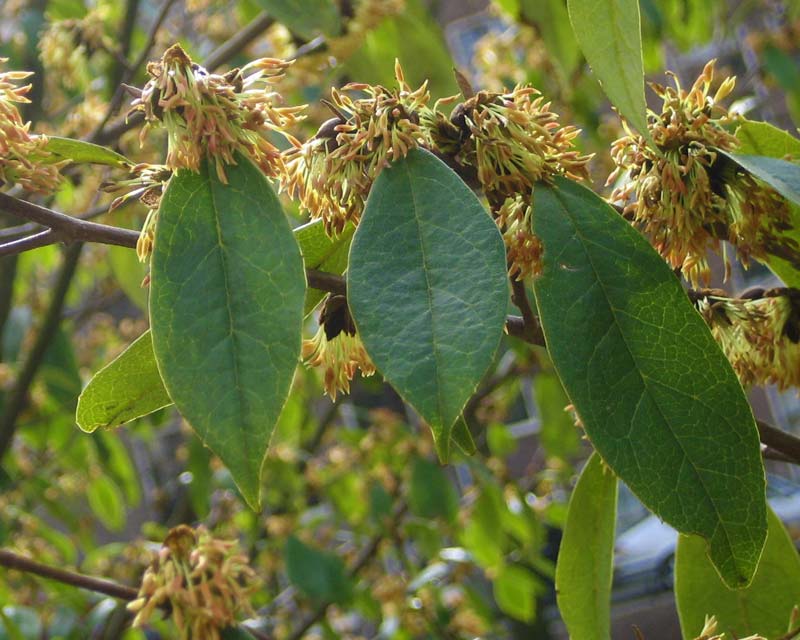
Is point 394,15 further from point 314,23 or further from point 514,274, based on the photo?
point 514,274

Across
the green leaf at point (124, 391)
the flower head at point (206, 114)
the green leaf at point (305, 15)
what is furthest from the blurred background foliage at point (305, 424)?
the flower head at point (206, 114)

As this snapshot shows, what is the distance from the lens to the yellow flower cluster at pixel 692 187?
0.57m

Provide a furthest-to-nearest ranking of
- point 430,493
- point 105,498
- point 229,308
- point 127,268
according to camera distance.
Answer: point 105,498 → point 430,493 → point 127,268 → point 229,308

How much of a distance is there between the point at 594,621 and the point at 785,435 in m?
0.16

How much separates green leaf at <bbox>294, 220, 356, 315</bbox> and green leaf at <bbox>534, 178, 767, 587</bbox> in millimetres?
132

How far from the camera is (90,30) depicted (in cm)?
177

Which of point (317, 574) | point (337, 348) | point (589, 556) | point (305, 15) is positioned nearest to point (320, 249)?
point (337, 348)

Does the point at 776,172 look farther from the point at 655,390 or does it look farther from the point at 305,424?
the point at 305,424

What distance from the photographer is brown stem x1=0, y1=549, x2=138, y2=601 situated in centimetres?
78

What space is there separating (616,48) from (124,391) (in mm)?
323

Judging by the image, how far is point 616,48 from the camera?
52 cm

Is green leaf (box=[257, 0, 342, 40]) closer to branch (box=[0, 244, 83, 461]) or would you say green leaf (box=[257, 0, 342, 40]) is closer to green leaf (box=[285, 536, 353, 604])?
branch (box=[0, 244, 83, 461])

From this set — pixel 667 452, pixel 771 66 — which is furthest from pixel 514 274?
pixel 771 66

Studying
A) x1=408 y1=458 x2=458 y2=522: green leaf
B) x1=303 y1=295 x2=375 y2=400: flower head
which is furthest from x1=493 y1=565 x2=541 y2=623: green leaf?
x1=303 y1=295 x2=375 y2=400: flower head
